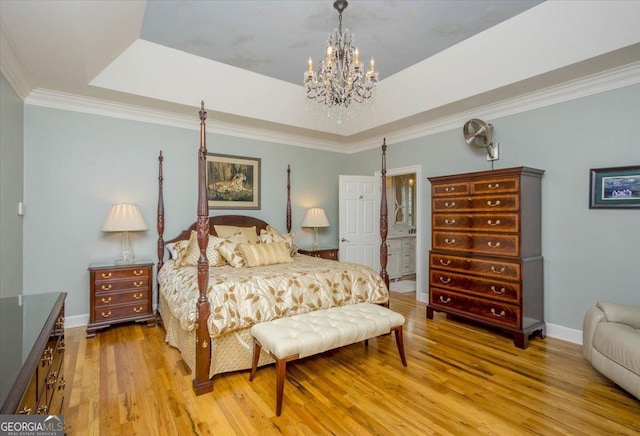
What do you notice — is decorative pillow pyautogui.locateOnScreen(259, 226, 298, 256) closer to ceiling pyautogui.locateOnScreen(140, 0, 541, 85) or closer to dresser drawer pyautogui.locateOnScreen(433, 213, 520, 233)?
dresser drawer pyautogui.locateOnScreen(433, 213, 520, 233)

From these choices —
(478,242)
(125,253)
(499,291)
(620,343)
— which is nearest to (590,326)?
(620,343)

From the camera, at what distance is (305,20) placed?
307 cm

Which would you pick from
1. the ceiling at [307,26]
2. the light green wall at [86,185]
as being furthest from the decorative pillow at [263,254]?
the ceiling at [307,26]

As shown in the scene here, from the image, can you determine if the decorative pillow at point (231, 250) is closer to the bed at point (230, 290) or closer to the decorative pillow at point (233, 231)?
the bed at point (230, 290)

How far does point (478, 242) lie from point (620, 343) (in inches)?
58.8

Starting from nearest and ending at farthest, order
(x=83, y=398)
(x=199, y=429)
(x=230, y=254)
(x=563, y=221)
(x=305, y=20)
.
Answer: (x=199, y=429) → (x=83, y=398) → (x=305, y=20) → (x=563, y=221) → (x=230, y=254)

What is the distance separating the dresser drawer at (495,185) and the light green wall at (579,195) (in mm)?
581

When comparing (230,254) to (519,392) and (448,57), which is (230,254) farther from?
(448,57)

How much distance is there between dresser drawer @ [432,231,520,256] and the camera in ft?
10.9

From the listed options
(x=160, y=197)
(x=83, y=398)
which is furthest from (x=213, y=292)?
(x=160, y=197)

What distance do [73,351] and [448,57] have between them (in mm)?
4980

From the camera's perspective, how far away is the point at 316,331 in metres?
2.41

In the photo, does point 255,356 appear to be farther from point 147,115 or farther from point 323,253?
point 147,115

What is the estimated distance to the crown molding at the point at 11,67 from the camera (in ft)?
8.15
